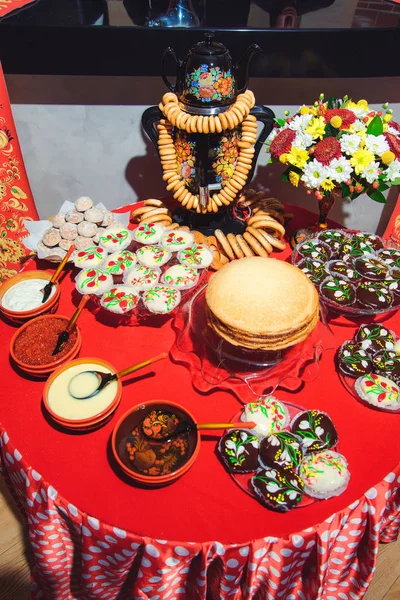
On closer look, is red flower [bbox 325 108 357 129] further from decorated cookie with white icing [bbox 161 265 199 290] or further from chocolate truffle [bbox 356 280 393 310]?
decorated cookie with white icing [bbox 161 265 199 290]

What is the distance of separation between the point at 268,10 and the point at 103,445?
2.03 m

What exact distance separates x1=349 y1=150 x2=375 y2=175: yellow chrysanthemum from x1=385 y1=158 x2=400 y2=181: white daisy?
0.07 m

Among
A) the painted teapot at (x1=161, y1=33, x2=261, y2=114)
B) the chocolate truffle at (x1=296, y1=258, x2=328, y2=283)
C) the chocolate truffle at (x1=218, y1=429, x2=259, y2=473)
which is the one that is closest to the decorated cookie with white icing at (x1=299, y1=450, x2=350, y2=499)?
the chocolate truffle at (x1=218, y1=429, x2=259, y2=473)

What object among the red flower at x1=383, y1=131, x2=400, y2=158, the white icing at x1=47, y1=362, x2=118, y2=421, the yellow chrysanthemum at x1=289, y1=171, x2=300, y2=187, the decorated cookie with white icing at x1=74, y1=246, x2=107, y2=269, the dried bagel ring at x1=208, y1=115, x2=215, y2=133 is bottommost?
the white icing at x1=47, y1=362, x2=118, y2=421

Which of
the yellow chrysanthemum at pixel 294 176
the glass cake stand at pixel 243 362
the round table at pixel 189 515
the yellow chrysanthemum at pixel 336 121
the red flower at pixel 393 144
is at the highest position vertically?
the yellow chrysanthemum at pixel 336 121

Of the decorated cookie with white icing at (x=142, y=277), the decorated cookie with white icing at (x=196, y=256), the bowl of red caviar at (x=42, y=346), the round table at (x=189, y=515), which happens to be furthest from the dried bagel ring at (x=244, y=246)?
the bowl of red caviar at (x=42, y=346)

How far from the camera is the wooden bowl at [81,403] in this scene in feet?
4.01

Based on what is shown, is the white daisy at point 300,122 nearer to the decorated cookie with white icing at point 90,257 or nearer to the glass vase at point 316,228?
Result: the glass vase at point 316,228

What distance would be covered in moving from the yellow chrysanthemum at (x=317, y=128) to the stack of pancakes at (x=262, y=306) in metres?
0.55

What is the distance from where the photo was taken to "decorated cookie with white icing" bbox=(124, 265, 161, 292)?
5.17 feet

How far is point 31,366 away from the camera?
1364mm

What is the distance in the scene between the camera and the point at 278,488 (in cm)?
112

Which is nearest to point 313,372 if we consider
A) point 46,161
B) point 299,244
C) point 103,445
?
point 299,244

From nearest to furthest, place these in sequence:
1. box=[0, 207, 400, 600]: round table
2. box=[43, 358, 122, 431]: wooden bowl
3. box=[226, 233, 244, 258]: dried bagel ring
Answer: box=[0, 207, 400, 600]: round table → box=[43, 358, 122, 431]: wooden bowl → box=[226, 233, 244, 258]: dried bagel ring
